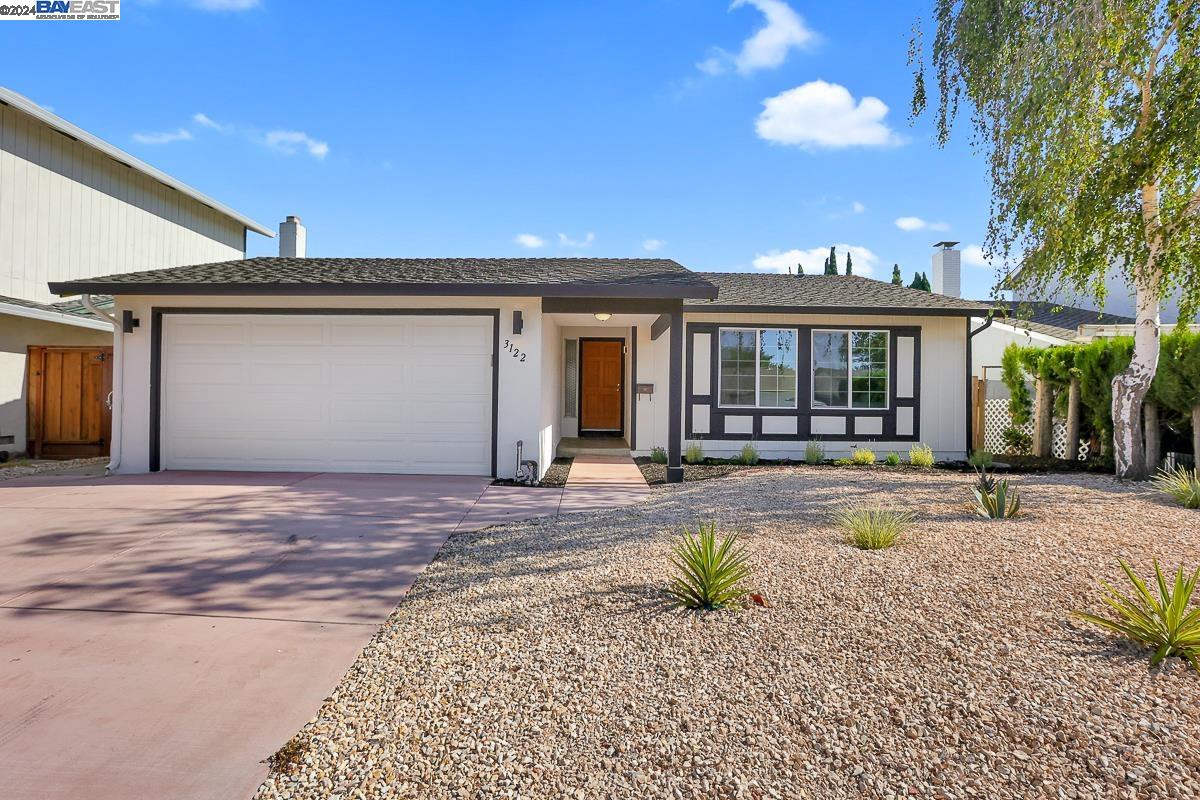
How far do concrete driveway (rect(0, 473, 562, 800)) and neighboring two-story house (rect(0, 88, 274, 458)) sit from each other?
4569mm

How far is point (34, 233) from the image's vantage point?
10.9 metres

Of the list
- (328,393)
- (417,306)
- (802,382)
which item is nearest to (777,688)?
(417,306)

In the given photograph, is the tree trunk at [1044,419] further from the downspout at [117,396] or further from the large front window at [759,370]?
the downspout at [117,396]

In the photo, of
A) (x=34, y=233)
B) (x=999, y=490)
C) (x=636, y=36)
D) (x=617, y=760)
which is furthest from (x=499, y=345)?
(x=34, y=233)

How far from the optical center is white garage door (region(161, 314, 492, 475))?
8609mm

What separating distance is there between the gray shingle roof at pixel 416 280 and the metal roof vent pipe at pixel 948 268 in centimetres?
1057

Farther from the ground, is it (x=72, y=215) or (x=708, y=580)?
A: (x=72, y=215)

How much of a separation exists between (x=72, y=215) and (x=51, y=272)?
129cm

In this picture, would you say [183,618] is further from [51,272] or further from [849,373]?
[51,272]

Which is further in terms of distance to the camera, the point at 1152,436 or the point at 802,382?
the point at 802,382

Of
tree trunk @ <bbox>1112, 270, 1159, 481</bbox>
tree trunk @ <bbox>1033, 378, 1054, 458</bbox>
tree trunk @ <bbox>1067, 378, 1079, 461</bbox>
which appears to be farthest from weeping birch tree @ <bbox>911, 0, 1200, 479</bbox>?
tree trunk @ <bbox>1033, 378, 1054, 458</bbox>

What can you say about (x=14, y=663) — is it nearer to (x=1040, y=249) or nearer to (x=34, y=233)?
(x=1040, y=249)

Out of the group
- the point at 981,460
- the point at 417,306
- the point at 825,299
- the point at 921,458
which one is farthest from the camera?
the point at 825,299

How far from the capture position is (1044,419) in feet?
35.6
